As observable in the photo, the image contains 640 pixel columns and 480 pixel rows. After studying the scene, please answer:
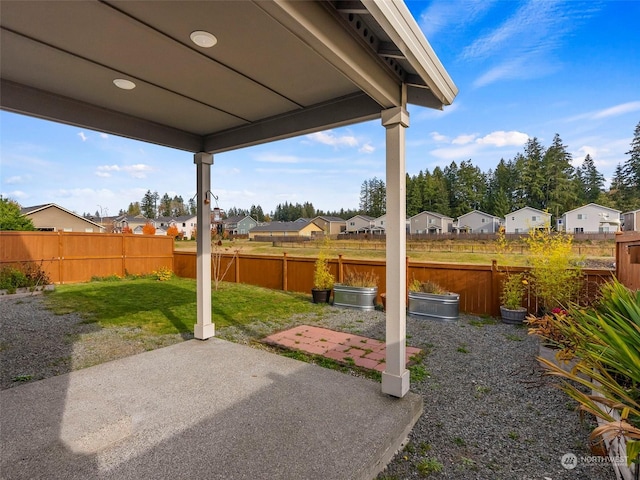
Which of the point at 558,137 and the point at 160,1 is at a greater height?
the point at 558,137

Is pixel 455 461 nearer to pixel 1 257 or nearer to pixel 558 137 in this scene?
pixel 1 257

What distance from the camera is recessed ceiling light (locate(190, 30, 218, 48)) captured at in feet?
6.45

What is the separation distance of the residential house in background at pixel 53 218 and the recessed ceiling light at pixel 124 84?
1847 cm

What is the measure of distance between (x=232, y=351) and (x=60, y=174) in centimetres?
1426

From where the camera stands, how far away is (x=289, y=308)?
21.9 ft

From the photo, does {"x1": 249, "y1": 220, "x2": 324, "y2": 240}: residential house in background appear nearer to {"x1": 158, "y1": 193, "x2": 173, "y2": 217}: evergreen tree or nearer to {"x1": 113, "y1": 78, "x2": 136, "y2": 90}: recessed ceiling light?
{"x1": 113, "y1": 78, "x2": 136, "y2": 90}: recessed ceiling light

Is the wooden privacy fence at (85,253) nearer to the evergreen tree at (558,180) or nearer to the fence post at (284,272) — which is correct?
the fence post at (284,272)

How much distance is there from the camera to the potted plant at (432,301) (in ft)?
19.0

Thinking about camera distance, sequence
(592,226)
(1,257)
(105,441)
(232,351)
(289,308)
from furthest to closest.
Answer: (592,226), (1,257), (289,308), (232,351), (105,441)

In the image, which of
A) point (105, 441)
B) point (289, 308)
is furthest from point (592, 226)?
point (105, 441)

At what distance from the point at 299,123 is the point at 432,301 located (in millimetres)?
4185

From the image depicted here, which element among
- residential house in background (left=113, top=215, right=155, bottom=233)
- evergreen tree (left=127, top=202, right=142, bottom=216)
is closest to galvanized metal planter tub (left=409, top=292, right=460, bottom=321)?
residential house in background (left=113, top=215, right=155, bottom=233)

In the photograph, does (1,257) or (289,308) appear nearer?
(289,308)

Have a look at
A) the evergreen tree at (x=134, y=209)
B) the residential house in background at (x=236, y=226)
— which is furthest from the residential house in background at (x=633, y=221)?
the evergreen tree at (x=134, y=209)
